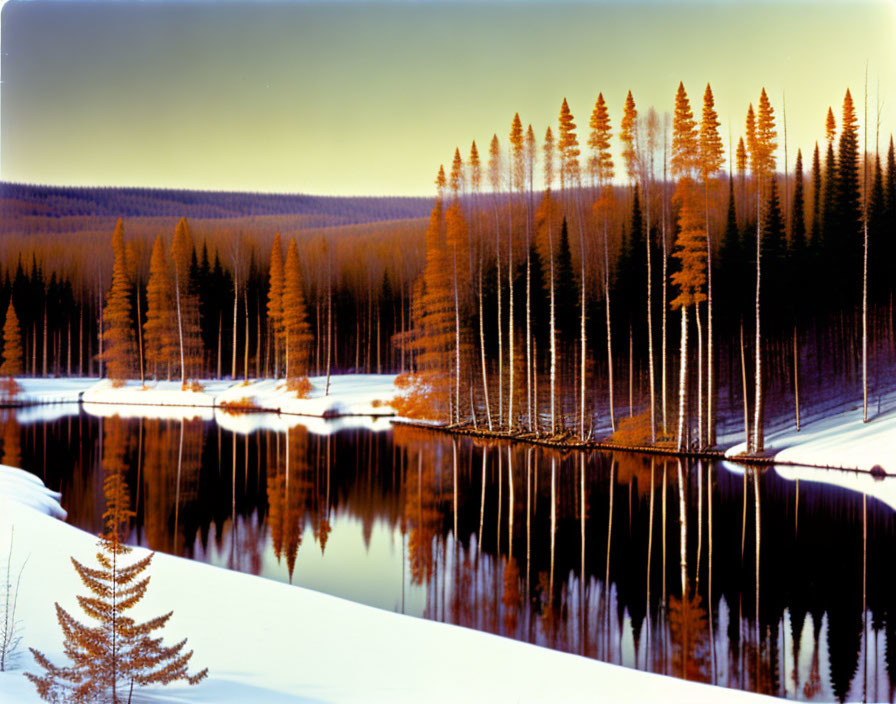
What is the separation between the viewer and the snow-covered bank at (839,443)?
16906mm

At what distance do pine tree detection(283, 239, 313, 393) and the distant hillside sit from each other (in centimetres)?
1317

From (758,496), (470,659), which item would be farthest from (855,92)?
(470,659)

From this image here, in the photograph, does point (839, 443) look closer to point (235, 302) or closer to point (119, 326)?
point (235, 302)

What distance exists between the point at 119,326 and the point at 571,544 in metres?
31.1

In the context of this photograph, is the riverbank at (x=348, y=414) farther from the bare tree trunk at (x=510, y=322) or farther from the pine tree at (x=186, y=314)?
the pine tree at (x=186, y=314)

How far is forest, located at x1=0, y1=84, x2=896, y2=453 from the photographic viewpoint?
19.0 meters

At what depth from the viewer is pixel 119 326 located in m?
36.5

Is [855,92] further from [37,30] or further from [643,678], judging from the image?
Answer: [37,30]

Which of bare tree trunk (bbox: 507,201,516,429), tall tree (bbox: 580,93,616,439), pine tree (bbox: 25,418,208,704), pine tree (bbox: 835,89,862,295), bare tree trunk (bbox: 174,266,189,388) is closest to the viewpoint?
pine tree (bbox: 25,418,208,704)

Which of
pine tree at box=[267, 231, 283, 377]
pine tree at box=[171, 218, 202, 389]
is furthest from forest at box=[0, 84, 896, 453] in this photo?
pine tree at box=[171, 218, 202, 389]

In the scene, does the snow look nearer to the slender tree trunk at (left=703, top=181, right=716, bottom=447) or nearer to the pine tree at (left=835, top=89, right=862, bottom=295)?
the slender tree trunk at (left=703, top=181, right=716, bottom=447)

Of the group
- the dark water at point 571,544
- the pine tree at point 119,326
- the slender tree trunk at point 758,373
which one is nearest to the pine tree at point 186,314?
the pine tree at point 119,326

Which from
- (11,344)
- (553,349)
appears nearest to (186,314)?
(11,344)

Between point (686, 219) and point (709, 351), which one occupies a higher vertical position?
point (686, 219)
